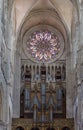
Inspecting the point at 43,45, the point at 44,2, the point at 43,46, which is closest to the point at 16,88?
the point at 43,46

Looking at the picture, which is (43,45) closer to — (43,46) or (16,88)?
(43,46)

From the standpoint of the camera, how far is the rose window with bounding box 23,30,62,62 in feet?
157

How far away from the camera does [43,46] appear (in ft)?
161

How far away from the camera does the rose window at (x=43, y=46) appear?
47.9 meters

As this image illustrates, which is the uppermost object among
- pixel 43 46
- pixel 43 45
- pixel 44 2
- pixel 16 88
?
pixel 44 2

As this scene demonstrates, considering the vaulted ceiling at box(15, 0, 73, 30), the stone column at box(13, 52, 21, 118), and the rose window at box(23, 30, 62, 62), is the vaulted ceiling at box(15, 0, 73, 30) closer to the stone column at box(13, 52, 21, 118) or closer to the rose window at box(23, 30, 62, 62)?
the stone column at box(13, 52, 21, 118)

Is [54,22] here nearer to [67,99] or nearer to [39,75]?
[39,75]

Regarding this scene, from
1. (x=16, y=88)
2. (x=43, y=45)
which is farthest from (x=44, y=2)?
(x=16, y=88)

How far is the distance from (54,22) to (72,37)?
4.32m

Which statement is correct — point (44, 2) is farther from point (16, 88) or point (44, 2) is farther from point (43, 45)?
point (16, 88)

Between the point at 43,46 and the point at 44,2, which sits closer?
the point at 44,2

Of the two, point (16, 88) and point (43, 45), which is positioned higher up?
point (43, 45)

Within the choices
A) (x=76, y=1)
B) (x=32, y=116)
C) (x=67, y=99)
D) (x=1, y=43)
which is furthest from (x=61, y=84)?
Answer: (x=1, y=43)

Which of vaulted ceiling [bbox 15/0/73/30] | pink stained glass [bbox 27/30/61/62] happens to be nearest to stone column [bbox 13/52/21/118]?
pink stained glass [bbox 27/30/61/62]
